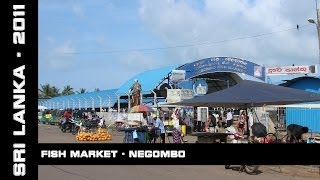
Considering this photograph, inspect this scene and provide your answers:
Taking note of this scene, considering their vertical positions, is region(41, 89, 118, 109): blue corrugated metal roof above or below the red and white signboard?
below

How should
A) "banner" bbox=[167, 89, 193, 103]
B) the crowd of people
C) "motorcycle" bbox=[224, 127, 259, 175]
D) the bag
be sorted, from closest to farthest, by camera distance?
"motorcycle" bbox=[224, 127, 259, 175], the bag, the crowd of people, "banner" bbox=[167, 89, 193, 103]

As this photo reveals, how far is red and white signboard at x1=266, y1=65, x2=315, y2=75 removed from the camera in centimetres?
3017

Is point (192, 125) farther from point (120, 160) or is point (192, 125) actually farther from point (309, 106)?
point (120, 160)

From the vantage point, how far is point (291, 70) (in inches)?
1219

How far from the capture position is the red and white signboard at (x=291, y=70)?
30.2 meters

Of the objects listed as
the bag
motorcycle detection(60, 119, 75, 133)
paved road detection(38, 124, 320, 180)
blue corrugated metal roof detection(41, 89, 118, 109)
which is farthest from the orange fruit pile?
blue corrugated metal roof detection(41, 89, 118, 109)

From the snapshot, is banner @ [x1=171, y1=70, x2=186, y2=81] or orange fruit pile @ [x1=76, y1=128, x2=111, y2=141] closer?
orange fruit pile @ [x1=76, y1=128, x2=111, y2=141]

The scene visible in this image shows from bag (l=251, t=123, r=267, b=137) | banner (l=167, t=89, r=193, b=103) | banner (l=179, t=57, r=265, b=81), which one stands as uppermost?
banner (l=179, t=57, r=265, b=81)

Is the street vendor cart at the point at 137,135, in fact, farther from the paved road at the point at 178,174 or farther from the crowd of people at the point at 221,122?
the paved road at the point at 178,174

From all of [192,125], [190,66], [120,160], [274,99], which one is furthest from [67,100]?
[120,160]

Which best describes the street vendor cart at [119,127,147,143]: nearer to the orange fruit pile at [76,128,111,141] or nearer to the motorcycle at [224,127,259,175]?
the orange fruit pile at [76,128,111,141]

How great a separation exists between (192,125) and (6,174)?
79.6ft

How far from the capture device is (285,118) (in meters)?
28.0

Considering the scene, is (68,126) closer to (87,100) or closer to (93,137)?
(93,137)
